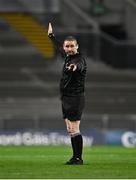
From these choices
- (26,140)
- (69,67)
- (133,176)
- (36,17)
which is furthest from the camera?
(36,17)

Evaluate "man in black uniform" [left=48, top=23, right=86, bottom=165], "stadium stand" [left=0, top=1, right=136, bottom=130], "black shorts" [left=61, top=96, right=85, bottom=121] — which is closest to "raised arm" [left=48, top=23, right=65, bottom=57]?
"man in black uniform" [left=48, top=23, right=86, bottom=165]

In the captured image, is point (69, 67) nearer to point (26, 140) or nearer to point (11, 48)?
point (26, 140)

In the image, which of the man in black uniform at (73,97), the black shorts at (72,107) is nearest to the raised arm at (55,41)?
the man in black uniform at (73,97)

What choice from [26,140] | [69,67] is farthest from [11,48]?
[69,67]

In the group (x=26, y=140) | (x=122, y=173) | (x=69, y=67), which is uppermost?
(x=69, y=67)

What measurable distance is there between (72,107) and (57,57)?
20621 millimetres

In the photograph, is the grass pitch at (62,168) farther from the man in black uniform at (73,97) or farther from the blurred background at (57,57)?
the blurred background at (57,57)

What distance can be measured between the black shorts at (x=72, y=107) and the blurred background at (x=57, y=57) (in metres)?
16.6

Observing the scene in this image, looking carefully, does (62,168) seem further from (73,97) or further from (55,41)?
(55,41)

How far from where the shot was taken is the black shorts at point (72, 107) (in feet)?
47.6

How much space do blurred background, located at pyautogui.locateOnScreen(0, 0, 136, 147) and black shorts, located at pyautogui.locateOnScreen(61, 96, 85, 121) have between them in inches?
653

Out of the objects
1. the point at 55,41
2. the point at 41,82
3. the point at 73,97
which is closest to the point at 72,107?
the point at 73,97

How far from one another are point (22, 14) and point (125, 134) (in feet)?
34.5

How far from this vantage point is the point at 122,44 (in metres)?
33.6
